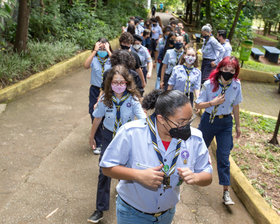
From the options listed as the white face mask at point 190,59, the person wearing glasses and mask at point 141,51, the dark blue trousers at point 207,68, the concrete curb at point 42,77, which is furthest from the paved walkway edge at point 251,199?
the concrete curb at point 42,77

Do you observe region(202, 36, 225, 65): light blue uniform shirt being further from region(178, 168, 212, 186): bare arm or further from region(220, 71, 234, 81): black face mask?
region(178, 168, 212, 186): bare arm

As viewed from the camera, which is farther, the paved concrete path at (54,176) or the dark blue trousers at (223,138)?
the dark blue trousers at (223,138)

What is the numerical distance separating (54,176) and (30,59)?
5437 millimetres

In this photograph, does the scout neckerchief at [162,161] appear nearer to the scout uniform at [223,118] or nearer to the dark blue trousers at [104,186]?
the dark blue trousers at [104,186]

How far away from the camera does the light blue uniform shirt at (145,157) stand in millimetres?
2391

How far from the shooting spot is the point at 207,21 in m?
22.4

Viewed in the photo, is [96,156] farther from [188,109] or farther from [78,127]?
[188,109]

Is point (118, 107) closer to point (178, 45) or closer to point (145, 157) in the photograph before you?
point (145, 157)

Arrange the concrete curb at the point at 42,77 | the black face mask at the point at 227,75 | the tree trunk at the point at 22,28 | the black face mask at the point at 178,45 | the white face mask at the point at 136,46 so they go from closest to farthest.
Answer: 1. the black face mask at the point at 227,75
2. the black face mask at the point at 178,45
3. the white face mask at the point at 136,46
4. the concrete curb at the point at 42,77
5. the tree trunk at the point at 22,28

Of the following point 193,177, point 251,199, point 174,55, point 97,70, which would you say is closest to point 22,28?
point 97,70

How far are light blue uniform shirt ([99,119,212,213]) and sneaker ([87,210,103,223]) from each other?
5.13 ft

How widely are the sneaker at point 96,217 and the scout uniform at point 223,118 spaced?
1923mm

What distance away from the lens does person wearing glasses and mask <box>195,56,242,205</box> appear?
175 inches

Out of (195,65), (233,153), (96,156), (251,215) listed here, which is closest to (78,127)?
(96,156)
